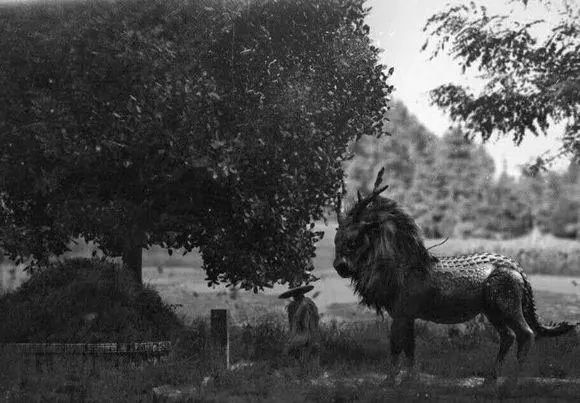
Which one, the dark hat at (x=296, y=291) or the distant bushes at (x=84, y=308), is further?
the distant bushes at (x=84, y=308)

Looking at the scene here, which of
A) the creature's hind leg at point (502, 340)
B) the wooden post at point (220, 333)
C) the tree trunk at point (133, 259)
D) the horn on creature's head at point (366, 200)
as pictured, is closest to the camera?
the horn on creature's head at point (366, 200)

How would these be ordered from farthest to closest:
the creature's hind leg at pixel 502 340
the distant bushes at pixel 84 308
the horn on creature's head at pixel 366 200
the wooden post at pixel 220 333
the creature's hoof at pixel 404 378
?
the distant bushes at pixel 84 308
the wooden post at pixel 220 333
the creature's hind leg at pixel 502 340
the horn on creature's head at pixel 366 200
the creature's hoof at pixel 404 378

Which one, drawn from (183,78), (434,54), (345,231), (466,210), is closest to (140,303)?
(183,78)

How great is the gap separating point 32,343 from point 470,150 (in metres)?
49.5

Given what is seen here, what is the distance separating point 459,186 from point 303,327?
4830 centimetres

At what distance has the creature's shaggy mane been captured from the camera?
11555 mm

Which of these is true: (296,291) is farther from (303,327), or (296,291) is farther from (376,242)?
(376,242)

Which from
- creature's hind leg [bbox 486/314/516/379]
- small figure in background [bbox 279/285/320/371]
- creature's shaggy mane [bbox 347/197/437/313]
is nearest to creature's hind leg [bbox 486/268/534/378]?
creature's hind leg [bbox 486/314/516/379]

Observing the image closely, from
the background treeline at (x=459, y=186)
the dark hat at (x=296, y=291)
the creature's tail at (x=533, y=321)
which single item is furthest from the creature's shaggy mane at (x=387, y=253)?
the background treeline at (x=459, y=186)

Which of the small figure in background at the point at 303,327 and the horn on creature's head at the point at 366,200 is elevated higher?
the horn on creature's head at the point at 366,200

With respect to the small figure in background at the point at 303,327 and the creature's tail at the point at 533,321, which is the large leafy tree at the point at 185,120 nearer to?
the small figure in background at the point at 303,327

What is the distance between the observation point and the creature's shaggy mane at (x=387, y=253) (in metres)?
11.6

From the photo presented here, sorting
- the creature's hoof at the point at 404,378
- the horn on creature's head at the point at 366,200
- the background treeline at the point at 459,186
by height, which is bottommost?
the creature's hoof at the point at 404,378

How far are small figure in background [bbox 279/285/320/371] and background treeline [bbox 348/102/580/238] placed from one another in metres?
39.1
